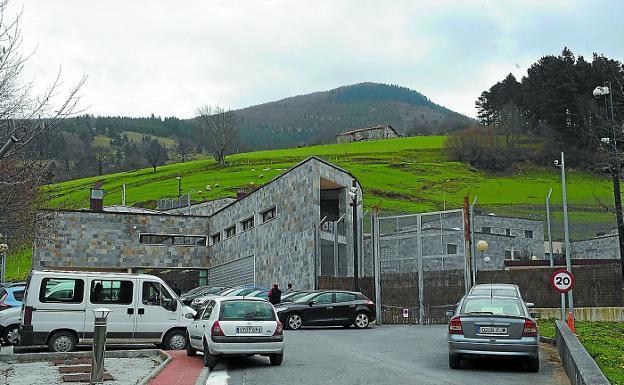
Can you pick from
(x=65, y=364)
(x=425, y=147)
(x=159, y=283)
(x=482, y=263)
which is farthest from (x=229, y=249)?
(x=425, y=147)

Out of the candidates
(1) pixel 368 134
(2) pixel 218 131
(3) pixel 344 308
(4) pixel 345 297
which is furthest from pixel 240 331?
(1) pixel 368 134

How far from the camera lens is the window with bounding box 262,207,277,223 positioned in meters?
42.0

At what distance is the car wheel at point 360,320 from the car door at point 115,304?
1086 cm

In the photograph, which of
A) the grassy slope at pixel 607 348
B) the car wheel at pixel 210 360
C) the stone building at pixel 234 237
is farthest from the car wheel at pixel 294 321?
the car wheel at pixel 210 360

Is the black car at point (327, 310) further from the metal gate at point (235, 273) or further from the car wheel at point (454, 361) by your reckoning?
the metal gate at point (235, 273)

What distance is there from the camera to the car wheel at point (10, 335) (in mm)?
18484

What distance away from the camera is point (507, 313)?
528 inches

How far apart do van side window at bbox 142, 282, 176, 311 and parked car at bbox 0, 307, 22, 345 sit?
3899 mm

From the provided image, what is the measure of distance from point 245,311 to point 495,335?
5.04 metres

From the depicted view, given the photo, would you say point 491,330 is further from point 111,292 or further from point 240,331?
point 111,292

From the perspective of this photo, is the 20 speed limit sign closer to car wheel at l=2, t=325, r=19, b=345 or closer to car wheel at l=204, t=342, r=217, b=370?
car wheel at l=204, t=342, r=217, b=370

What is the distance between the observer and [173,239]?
183 ft

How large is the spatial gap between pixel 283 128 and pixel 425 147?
70.8 meters

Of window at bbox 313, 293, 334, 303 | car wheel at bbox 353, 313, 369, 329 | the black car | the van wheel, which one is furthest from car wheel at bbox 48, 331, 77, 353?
car wheel at bbox 353, 313, 369, 329
